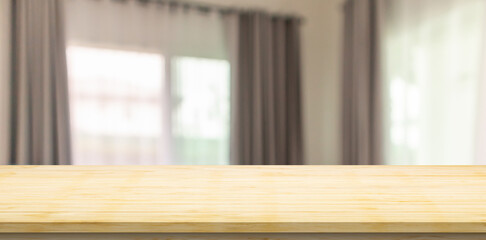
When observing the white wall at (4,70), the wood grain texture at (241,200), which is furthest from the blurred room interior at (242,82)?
the wood grain texture at (241,200)

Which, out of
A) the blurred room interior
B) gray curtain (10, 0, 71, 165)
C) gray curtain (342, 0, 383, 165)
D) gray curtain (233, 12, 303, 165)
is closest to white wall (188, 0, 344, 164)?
the blurred room interior

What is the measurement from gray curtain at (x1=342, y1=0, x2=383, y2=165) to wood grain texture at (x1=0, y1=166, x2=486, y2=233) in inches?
108

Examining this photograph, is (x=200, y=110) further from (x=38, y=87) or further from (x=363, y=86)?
(x=363, y=86)

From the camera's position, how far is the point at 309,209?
208 millimetres

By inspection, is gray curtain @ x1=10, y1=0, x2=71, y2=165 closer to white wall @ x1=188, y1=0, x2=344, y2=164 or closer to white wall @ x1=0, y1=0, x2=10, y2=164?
white wall @ x1=0, y1=0, x2=10, y2=164

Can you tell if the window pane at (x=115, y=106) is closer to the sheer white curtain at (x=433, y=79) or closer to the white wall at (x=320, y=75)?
the white wall at (x=320, y=75)

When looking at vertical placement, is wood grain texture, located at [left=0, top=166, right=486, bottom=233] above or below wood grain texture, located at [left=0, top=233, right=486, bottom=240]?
above

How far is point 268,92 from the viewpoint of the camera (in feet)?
11.5

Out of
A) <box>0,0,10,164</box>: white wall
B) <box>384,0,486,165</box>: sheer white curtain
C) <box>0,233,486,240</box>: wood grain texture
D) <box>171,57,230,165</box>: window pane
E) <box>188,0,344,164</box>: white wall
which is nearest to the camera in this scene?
<box>0,233,486,240</box>: wood grain texture

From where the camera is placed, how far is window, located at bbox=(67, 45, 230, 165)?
120 inches

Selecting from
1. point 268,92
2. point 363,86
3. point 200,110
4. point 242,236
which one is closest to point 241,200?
point 242,236

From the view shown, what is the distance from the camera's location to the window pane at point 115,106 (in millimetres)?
3023

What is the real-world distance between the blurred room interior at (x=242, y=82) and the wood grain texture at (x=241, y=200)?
214 centimetres

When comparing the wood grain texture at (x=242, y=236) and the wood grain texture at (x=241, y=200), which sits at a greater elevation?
the wood grain texture at (x=241, y=200)
